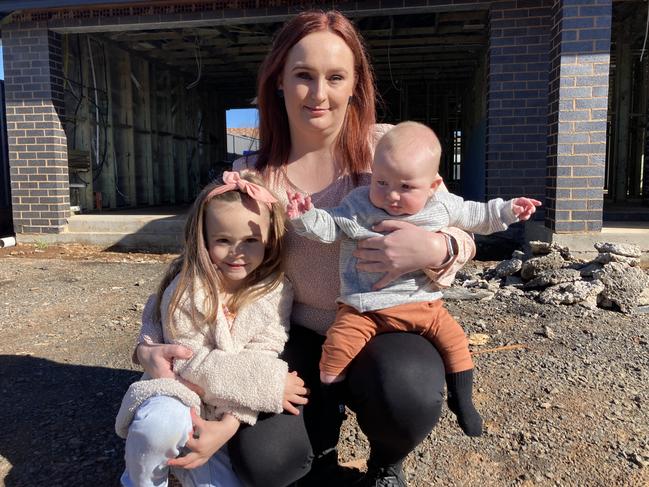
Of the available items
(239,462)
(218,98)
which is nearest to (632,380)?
(239,462)

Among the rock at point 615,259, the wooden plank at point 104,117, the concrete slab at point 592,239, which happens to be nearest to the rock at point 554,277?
the rock at point 615,259

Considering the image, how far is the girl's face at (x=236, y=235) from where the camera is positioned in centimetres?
184

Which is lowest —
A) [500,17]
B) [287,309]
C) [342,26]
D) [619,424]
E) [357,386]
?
[619,424]

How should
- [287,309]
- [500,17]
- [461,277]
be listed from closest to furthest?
[287,309] → [461,277] → [500,17]

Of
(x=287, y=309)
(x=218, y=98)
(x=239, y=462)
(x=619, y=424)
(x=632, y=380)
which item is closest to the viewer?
(x=239, y=462)

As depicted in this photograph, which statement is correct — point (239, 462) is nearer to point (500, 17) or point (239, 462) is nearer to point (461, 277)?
point (461, 277)

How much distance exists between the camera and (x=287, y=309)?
77.4 inches

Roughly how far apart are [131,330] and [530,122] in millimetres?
5142

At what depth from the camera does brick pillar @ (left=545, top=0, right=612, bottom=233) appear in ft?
17.9

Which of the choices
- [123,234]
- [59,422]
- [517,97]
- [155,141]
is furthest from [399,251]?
[155,141]

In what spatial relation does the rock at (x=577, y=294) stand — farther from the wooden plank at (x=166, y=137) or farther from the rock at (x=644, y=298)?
the wooden plank at (x=166, y=137)

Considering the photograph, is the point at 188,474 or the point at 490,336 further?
the point at 490,336

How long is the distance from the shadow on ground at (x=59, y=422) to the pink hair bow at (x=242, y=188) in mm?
1224

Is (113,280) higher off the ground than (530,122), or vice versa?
(530,122)
